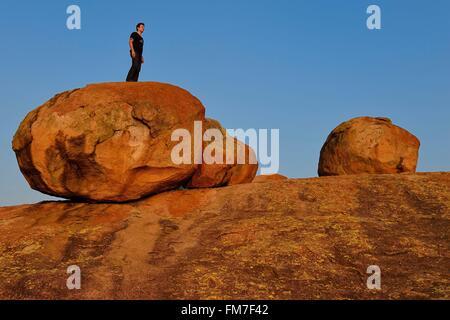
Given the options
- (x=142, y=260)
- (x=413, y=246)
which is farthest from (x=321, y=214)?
(x=142, y=260)

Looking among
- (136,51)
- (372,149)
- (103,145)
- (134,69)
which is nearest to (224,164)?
(103,145)

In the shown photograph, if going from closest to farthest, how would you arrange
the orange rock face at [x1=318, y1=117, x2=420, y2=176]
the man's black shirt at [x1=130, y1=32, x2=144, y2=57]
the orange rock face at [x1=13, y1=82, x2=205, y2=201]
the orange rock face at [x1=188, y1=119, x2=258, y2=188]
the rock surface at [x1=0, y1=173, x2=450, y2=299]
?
the rock surface at [x1=0, y1=173, x2=450, y2=299] < the orange rock face at [x1=13, y1=82, x2=205, y2=201] < the orange rock face at [x1=188, y1=119, x2=258, y2=188] < the man's black shirt at [x1=130, y1=32, x2=144, y2=57] < the orange rock face at [x1=318, y1=117, x2=420, y2=176]

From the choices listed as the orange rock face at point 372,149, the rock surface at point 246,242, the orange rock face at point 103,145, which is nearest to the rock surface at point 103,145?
the orange rock face at point 103,145

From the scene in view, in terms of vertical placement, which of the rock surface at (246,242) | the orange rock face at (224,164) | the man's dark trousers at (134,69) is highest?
the man's dark trousers at (134,69)

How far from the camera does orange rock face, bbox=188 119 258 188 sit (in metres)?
14.1

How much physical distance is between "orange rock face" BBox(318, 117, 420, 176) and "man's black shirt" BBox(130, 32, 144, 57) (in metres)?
8.86

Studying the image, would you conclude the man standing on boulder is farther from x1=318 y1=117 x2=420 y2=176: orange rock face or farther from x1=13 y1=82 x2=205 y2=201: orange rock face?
x1=318 y1=117 x2=420 y2=176: orange rock face

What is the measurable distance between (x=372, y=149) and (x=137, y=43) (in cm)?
974

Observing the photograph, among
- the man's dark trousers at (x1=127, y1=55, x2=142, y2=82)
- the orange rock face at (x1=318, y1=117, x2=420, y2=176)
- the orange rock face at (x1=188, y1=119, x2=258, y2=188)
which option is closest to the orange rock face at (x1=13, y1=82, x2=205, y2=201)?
the orange rock face at (x1=188, y1=119, x2=258, y2=188)

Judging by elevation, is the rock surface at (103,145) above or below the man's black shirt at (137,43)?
below

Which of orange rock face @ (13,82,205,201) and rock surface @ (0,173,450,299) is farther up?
orange rock face @ (13,82,205,201)

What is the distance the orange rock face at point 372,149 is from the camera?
59.4ft

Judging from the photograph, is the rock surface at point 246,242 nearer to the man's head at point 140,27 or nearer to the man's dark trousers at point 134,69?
the man's dark trousers at point 134,69
